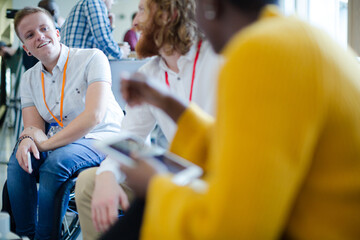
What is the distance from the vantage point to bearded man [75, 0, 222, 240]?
4.03 ft

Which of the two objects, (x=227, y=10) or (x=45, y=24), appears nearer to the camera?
(x=227, y=10)

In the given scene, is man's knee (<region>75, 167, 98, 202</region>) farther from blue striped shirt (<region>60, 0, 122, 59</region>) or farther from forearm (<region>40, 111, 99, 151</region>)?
blue striped shirt (<region>60, 0, 122, 59</region>)

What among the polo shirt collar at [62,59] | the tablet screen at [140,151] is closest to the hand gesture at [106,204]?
the tablet screen at [140,151]

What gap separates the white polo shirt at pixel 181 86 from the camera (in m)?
1.30

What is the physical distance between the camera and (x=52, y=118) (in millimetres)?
1932

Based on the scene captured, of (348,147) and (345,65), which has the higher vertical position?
(345,65)

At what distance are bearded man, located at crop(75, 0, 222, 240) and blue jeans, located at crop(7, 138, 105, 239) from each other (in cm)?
29

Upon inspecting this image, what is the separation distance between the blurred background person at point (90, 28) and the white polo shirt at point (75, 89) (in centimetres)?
77

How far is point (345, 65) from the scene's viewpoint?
0.60m

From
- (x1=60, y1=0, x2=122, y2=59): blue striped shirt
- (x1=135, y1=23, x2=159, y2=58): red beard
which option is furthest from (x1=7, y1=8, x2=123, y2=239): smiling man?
(x1=60, y1=0, x2=122, y2=59): blue striped shirt

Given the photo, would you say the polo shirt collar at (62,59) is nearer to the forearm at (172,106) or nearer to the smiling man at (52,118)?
the smiling man at (52,118)

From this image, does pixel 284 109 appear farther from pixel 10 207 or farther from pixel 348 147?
pixel 10 207

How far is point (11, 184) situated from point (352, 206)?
5.07 feet

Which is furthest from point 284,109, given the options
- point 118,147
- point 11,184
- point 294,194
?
point 11,184
